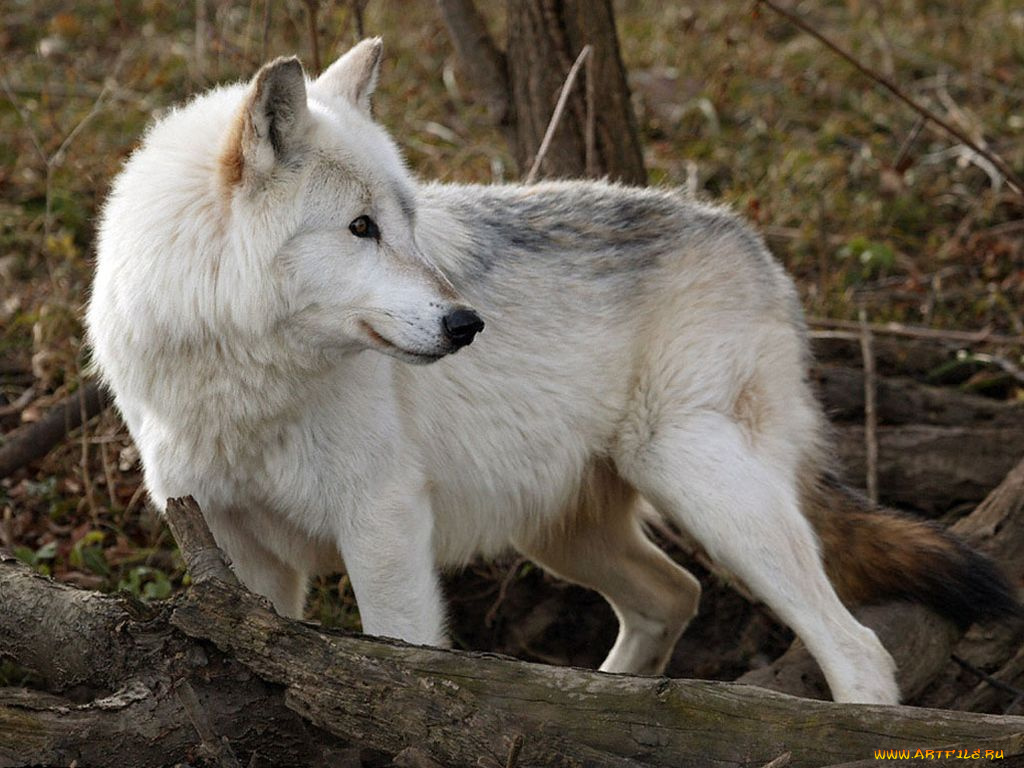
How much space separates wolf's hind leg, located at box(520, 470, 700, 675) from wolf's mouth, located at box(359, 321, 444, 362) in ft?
5.61

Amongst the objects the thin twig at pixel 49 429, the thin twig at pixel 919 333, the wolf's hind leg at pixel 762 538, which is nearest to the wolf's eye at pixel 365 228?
the wolf's hind leg at pixel 762 538

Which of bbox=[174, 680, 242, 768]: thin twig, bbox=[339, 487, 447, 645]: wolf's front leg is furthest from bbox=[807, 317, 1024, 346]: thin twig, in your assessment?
bbox=[174, 680, 242, 768]: thin twig

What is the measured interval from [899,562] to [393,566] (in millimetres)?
2019

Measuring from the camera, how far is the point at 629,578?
16.5 ft

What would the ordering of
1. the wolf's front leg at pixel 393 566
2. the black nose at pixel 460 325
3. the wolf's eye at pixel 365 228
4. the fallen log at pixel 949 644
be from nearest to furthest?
the black nose at pixel 460 325 → the wolf's eye at pixel 365 228 → the wolf's front leg at pixel 393 566 → the fallen log at pixel 949 644

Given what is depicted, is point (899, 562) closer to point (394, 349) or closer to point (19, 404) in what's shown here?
point (394, 349)

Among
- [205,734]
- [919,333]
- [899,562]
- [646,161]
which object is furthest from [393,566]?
[646,161]

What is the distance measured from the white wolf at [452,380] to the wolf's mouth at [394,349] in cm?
1

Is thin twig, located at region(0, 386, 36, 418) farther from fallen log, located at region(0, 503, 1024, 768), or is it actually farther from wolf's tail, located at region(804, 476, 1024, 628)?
wolf's tail, located at region(804, 476, 1024, 628)

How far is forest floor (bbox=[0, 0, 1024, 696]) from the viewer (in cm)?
550

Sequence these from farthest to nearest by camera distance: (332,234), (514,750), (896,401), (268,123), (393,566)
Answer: (896,401) < (393,566) < (332,234) < (268,123) < (514,750)

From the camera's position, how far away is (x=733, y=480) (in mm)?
4309

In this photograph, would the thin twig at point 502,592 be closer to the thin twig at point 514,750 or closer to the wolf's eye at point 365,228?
the wolf's eye at point 365,228

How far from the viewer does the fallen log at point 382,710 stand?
288 centimetres
